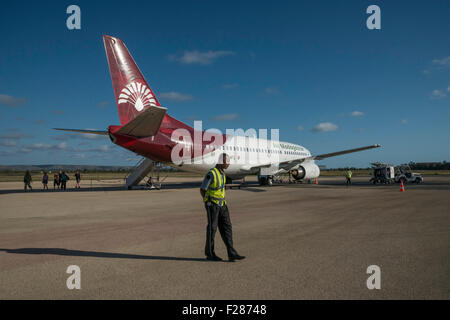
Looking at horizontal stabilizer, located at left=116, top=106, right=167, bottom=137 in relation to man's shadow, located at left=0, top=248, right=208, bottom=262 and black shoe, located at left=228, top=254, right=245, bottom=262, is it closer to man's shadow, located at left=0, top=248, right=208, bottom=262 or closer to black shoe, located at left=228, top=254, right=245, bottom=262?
man's shadow, located at left=0, top=248, right=208, bottom=262

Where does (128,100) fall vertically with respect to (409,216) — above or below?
above

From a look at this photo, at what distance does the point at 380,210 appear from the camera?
11.7 metres

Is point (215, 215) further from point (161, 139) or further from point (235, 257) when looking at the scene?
point (161, 139)

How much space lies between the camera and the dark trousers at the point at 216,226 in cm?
546

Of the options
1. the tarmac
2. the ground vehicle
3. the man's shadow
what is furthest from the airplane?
the ground vehicle

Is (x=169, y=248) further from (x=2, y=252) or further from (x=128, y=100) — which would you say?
(x=128, y=100)

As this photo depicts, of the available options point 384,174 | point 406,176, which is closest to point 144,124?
point 384,174

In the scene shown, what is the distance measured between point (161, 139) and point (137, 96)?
3114 mm

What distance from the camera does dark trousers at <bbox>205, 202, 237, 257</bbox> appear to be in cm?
546

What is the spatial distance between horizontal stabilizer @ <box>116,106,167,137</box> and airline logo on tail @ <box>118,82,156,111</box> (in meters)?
2.37

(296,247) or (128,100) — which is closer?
(296,247)

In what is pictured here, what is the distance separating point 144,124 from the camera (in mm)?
16562
